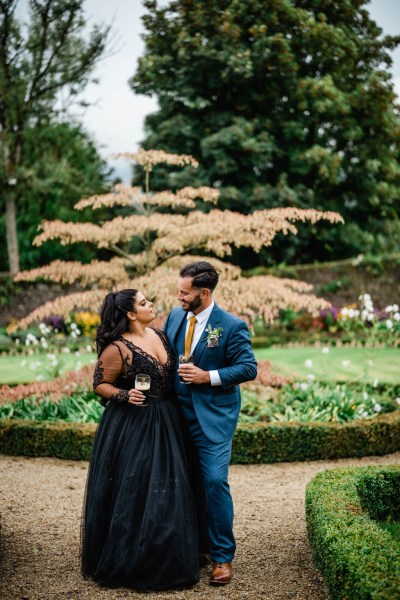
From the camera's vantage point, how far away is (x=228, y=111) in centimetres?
2067

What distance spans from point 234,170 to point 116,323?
1650cm

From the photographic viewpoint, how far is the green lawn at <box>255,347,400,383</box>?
455 inches

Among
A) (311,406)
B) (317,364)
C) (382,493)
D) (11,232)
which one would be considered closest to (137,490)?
(382,493)

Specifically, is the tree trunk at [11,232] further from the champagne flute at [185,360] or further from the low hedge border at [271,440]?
the champagne flute at [185,360]

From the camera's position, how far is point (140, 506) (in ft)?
12.4

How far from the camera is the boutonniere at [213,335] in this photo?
159 inches

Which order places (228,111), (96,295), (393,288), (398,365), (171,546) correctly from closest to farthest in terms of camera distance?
(171,546)
(96,295)
(398,365)
(393,288)
(228,111)

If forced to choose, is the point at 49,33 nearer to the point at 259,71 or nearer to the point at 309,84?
the point at 259,71

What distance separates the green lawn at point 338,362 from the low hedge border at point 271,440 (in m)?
3.28

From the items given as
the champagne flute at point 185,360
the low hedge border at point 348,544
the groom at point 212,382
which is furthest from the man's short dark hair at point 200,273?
the low hedge border at point 348,544

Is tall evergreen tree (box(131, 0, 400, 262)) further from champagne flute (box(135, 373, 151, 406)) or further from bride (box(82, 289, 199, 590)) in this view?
champagne flute (box(135, 373, 151, 406))

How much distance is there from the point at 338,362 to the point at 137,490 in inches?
390

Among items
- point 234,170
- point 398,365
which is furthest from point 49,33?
point 398,365

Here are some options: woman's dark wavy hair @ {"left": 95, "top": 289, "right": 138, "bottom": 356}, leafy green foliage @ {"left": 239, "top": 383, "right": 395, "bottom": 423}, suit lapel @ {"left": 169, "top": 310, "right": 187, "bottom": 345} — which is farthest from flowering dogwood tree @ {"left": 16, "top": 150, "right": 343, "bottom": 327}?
woman's dark wavy hair @ {"left": 95, "top": 289, "right": 138, "bottom": 356}
